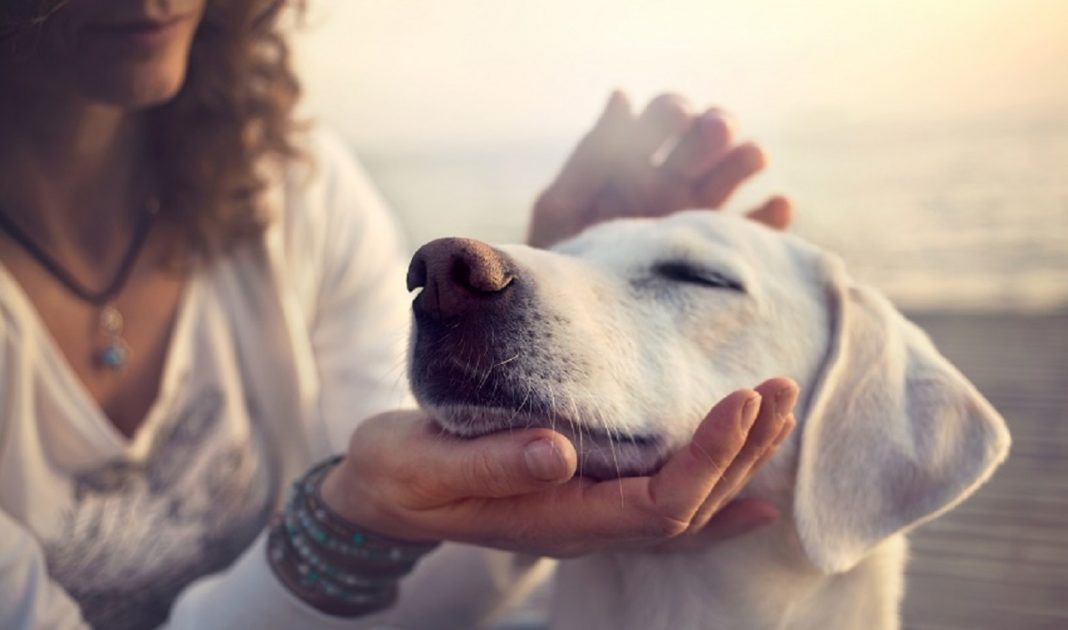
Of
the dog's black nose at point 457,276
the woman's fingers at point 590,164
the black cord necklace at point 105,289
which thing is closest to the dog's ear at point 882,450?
the dog's black nose at point 457,276

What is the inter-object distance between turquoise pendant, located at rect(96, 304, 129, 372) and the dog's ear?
117 cm

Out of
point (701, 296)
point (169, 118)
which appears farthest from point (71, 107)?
point (701, 296)

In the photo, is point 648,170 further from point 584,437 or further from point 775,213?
point 584,437

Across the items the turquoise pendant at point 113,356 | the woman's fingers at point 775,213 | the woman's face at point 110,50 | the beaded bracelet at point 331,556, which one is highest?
the woman's face at point 110,50

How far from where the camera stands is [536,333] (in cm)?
112

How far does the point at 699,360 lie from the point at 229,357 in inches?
38.6

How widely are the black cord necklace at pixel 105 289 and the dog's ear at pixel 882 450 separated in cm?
118

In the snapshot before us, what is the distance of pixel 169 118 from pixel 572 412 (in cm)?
116

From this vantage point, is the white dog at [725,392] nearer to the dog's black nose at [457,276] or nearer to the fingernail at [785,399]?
the dog's black nose at [457,276]

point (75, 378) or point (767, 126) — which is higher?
point (767, 126)

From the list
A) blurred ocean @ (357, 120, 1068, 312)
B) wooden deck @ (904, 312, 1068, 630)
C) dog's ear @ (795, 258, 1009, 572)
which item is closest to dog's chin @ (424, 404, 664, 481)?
dog's ear @ (795, 258, 1009, 572)

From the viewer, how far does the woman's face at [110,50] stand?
1277 millimetres

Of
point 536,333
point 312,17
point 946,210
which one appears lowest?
point 946,210

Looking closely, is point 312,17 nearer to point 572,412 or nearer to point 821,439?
point 572,412
